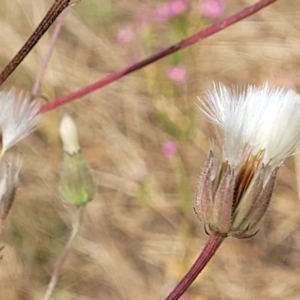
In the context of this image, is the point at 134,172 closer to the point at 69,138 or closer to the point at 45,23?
the point at 69,138

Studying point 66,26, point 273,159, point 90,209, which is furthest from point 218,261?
point 273,159

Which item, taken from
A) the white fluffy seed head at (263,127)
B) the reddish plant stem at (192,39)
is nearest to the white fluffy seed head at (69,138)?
the reddish plant stem at (192,39)

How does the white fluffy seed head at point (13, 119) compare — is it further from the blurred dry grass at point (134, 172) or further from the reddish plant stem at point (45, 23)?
the blurred dry grass at point (134, 172)

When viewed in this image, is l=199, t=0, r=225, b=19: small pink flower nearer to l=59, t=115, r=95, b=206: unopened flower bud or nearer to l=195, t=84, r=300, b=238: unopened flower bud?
l=59, t=115, r=95, b=206: unopened flower bud

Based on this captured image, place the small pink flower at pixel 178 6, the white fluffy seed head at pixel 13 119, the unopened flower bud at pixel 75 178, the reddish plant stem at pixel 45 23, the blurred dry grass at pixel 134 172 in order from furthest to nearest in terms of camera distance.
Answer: the blurred dry grass at pixel 134 172 → the small pink flower at pixel 178 6 → the unopened flower bud at pixel 75 178 → the white fluffy seed head at pixel 13 119 → the reddish plant stem at pixel 45 23

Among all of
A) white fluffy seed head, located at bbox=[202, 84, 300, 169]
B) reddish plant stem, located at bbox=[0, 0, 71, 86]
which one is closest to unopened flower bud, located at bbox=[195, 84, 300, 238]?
white fluffy seed head, located at bbox=[202, 84, 300, 169]

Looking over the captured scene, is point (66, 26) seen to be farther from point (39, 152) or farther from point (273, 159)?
point (273, 159)

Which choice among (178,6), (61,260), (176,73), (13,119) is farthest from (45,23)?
(176,73)
